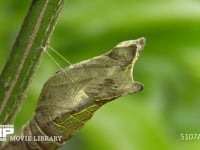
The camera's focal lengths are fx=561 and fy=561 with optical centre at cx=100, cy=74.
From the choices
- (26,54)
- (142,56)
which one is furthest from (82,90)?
(142,56)

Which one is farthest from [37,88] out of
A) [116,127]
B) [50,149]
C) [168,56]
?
[50,149]

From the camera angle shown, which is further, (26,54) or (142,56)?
(142,56)

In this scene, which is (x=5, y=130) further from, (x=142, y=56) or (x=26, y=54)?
(x=142, y=56)

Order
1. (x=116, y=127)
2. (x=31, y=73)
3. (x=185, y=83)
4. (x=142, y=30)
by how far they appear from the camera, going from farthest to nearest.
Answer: (x=185, y=83) < (x=142, y=30) < (x=116, y=127) < (x=31, y=73)

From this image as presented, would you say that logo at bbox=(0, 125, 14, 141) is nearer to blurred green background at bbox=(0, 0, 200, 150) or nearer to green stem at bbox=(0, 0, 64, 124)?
green stem at bbox=(0, 0, 64, 124)

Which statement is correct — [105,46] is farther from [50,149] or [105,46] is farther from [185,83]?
[50,149]
